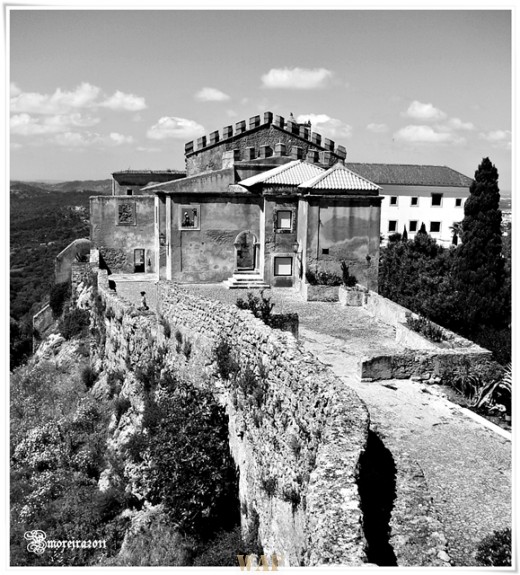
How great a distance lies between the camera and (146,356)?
581 inches

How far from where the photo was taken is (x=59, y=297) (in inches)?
1128

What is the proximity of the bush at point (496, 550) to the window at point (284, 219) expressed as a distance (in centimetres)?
1872

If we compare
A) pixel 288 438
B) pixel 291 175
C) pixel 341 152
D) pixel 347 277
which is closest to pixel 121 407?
pixel 288 438

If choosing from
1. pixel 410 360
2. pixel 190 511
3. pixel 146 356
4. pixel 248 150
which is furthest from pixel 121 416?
pixel 248 150

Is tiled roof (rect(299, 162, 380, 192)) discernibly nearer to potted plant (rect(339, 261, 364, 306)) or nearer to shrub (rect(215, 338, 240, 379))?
potted plant (rect(339, 261, 364, 306))

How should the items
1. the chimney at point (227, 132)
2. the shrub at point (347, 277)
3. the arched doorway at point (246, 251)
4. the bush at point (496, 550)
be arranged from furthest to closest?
the chimney at point (227, 132) < the arched doorway at point (246, 251) < the shrub at point (347, 277) < the bush at point (496, 550)

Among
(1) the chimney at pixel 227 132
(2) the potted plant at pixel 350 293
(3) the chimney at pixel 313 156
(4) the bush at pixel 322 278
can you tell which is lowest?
(2) the potted plant at pixel 350 293

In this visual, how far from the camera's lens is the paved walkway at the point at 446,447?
759 cm

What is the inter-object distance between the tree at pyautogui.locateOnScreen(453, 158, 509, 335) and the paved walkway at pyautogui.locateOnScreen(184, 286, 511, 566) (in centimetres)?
Answer: 1658

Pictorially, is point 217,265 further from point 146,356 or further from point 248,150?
point 146,356

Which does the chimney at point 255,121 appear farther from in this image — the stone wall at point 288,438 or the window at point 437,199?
the window at point 437,199

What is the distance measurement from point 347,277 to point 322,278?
2.96 feet

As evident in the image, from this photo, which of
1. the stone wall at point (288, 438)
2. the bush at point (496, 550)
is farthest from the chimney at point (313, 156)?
the bush at point (496, 550)

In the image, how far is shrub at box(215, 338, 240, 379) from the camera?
34.0 ft
